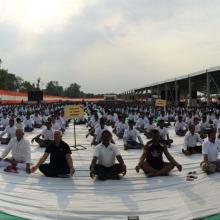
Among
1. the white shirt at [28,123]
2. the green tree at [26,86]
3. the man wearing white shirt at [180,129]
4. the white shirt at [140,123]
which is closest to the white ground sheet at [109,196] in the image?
the man wearing white shirt at [180,129]

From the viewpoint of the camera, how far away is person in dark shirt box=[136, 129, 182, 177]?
856cm

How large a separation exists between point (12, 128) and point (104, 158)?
6.53m

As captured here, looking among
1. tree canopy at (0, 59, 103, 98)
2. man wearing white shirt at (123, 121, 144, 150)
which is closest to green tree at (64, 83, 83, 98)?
tree canopy at (0, 59, 103, 98)

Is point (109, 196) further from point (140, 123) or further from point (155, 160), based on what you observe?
point (140, 123)

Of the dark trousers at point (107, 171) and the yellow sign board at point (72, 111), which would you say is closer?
the dark trousers at point (107, 171)

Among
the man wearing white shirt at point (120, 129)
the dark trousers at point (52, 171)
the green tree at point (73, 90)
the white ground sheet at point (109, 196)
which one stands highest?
the green tree at point (73, 90)

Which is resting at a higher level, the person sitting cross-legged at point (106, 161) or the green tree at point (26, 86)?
the green tree at point (26, 86)

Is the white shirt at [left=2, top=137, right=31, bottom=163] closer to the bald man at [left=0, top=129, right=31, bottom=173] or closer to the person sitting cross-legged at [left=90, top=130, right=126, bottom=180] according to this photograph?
the bald man at [left=0, top=129, right=31, bottom=173]

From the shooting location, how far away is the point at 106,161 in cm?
844

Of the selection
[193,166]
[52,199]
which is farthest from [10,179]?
[193,166]

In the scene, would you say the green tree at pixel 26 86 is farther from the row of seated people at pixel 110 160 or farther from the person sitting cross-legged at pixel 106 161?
the person sitting cross-legged at pixel 106 161

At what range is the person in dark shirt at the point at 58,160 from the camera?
8.51m

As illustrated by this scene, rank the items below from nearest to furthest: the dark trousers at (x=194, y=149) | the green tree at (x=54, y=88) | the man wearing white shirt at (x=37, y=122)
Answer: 1. the dark trousers at (x=194, y=149)
2. the man wearing white shirt at (x=37, y=122)
3. the green tree at (x=54, y=88)

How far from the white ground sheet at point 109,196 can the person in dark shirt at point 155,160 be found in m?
0.17
